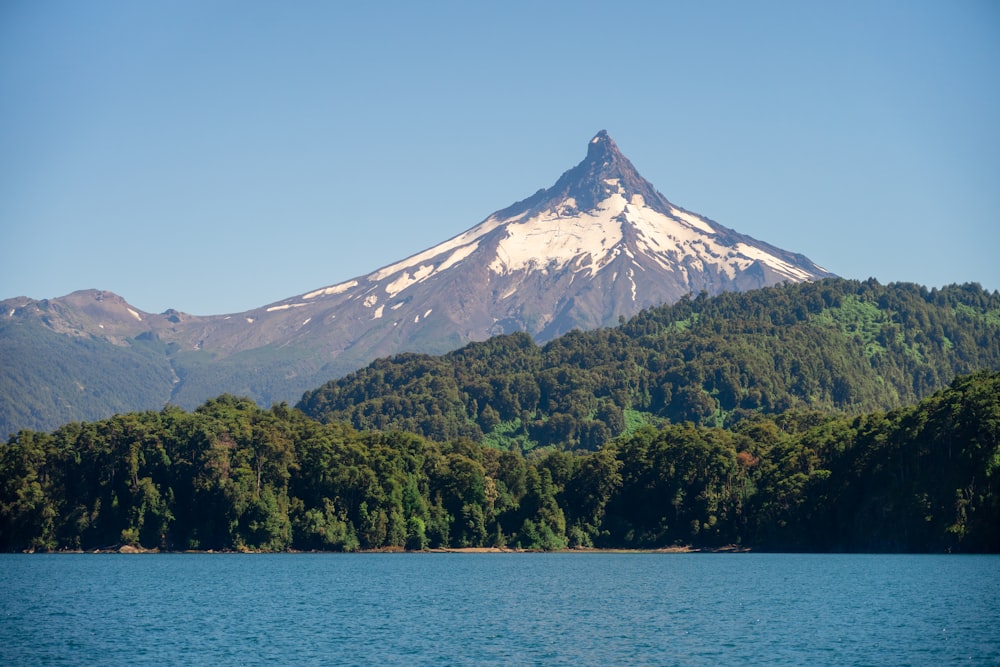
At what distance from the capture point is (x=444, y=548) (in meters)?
149

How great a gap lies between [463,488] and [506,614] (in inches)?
3192

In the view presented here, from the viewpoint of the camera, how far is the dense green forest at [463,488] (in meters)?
124

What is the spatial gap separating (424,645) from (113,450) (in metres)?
88.9

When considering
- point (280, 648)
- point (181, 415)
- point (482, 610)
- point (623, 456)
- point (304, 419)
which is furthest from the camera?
point (304, 419)

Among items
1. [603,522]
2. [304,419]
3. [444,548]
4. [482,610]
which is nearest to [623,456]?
[603,522]

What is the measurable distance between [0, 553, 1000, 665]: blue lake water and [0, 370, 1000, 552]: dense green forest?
14726 millimetres

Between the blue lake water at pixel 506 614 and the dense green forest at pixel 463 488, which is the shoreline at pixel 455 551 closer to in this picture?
the dense green forest at pixel 463 488

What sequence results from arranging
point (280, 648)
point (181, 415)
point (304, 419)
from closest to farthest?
point (280, 648) < point (181, 415) < point (304, 419)

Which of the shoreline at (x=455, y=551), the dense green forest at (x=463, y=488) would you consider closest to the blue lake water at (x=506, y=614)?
the dense green forest at (x=463, y=488)

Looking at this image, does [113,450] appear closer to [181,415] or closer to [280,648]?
[181,415]

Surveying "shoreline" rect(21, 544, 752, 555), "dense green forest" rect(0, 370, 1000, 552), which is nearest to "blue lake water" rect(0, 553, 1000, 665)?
"dense green forest" rect(0, 370, 1000, 552)

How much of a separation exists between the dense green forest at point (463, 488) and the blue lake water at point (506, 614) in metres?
14.7

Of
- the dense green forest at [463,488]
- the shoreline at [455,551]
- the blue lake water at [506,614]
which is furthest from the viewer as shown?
the shoreline at [455,551]

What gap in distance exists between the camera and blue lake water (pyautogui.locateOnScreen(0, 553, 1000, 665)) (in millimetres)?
54344
